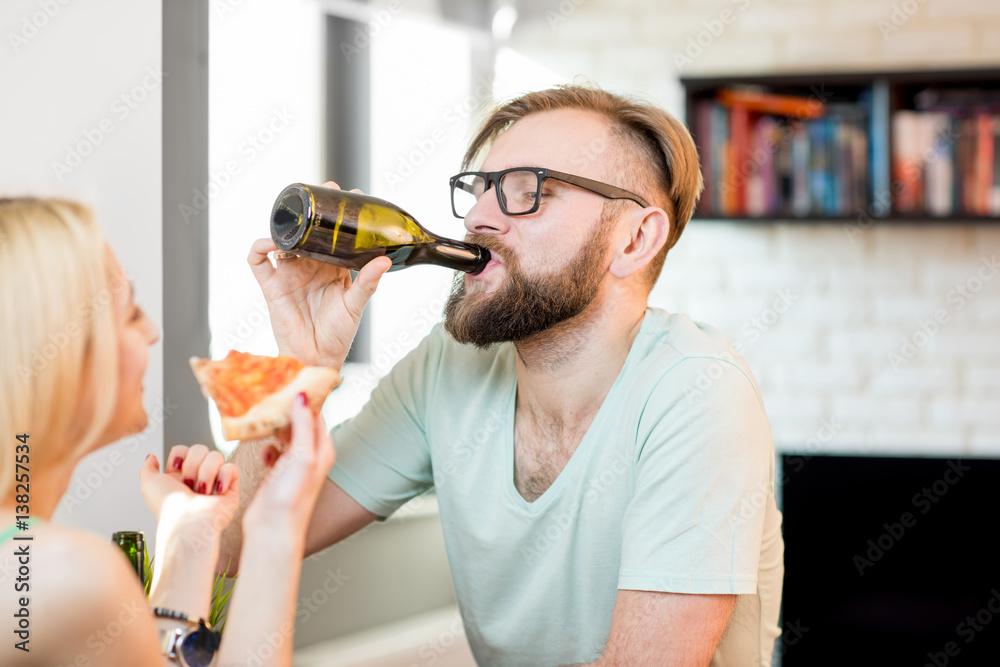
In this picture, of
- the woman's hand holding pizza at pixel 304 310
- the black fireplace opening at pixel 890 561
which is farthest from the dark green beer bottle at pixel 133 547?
the black fireplace opening at pixel 890 561

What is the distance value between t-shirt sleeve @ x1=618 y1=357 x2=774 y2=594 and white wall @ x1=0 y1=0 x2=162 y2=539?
35.2 inches

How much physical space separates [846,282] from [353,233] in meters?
1.98

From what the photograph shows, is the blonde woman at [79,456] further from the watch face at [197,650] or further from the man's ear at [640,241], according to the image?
the man's ear at [640,241]

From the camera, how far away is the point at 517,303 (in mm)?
1465

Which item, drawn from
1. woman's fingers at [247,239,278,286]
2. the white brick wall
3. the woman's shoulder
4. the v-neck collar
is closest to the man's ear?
the v-neck collar

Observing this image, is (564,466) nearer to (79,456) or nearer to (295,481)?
(295,481)

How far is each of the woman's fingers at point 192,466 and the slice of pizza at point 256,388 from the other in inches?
5.9

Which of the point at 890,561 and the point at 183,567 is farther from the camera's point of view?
the point at 890,561

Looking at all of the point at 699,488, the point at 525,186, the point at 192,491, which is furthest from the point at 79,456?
the point at 525,186

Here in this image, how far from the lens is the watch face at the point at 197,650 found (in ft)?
2.60

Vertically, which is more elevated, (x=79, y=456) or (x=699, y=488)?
(x=79, y=456)

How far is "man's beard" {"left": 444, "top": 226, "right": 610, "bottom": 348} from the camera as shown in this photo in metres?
1.46

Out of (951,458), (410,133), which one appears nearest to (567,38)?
(410,133)

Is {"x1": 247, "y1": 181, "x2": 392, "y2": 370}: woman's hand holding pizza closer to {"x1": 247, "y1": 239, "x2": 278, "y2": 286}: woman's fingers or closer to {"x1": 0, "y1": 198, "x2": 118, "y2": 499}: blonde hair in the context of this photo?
{"x1": 247, "y1": 239, "x2": 278, "y2": 286}: woman's fingers
